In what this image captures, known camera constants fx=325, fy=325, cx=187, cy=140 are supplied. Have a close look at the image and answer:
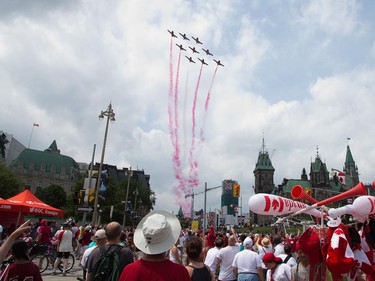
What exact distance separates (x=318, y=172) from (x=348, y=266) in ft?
501

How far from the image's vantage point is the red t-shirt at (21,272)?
4.43 metres

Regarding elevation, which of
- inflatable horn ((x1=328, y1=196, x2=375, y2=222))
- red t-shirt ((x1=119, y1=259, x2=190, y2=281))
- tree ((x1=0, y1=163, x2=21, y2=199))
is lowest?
red t-shirt ((x1=119, y1=259, x2=190, y2=281))

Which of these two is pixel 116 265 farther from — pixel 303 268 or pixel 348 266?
pixel 348 266

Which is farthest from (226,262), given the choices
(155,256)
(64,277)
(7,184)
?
(7,184)

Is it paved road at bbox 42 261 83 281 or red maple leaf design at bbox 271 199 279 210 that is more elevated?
red maple leaf design at bbox 271 199 279 210

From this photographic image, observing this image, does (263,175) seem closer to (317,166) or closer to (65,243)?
(317,166)

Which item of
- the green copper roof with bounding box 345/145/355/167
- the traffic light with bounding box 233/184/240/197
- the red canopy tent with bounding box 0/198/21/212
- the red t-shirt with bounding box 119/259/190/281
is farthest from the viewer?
the green copper roof with bounding box 345/145/355/167

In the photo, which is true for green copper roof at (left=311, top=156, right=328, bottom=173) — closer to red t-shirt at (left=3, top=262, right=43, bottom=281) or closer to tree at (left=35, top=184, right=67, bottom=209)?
tree at (left=35, top=184, right=67, bottom=209)

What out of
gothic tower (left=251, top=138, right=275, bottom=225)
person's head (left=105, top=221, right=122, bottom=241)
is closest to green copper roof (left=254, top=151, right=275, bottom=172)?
gothic tower (left=251, top=138, right=275, bottom=225)

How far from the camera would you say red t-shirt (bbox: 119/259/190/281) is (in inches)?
123

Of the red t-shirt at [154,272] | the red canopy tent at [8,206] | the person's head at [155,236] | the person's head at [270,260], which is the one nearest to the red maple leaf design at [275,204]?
the person's head at [270,260]

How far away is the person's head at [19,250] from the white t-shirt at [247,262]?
17.0 ft

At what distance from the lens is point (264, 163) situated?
6383 inches

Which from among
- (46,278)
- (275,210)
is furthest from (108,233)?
(46,278)
